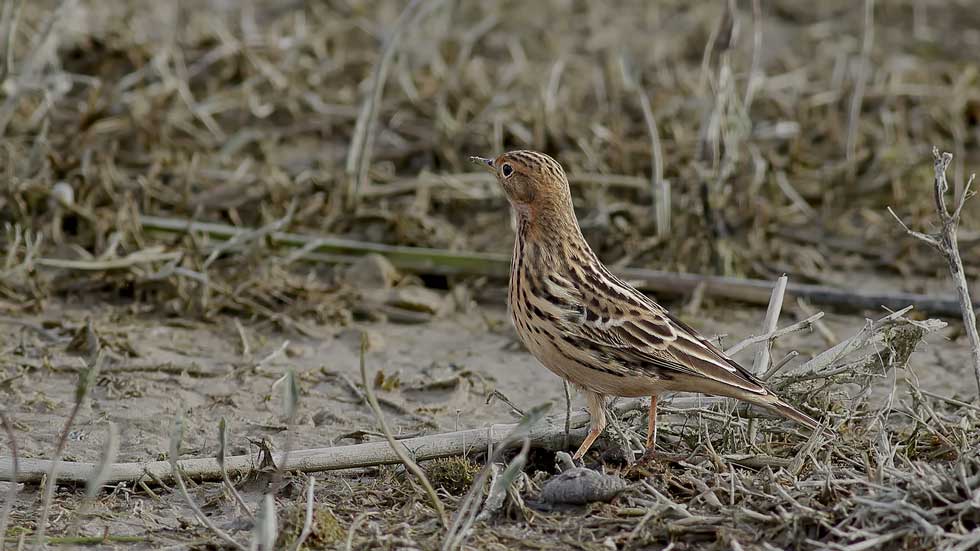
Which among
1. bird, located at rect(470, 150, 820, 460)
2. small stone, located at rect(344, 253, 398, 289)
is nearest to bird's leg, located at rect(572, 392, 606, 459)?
bird, located at rect(470, 150, 820, 460)

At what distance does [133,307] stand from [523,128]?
330cm

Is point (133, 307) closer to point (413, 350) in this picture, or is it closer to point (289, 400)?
point (413, 350)

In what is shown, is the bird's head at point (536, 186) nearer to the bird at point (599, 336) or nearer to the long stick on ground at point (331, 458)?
the bird at point (599, 336)

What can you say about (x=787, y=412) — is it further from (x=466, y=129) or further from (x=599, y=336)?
(x=466, y=129)

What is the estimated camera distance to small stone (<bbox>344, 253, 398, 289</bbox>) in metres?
8.36

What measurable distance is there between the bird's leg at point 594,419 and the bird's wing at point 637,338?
0.26 meters

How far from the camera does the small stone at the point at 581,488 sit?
215 inches

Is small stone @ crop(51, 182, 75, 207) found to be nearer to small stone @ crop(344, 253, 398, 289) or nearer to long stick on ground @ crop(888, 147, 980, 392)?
small stone @ crop(344, 253, 398, 289)

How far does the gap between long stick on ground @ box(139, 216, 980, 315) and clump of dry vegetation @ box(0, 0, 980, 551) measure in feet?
0.09

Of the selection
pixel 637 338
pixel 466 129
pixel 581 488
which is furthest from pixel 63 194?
pixel 581 488

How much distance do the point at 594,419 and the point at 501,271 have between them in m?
2.71

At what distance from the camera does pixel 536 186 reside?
6.21m

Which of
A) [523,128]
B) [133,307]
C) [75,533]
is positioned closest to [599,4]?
[523,128]

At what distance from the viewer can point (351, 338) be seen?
311 inches
